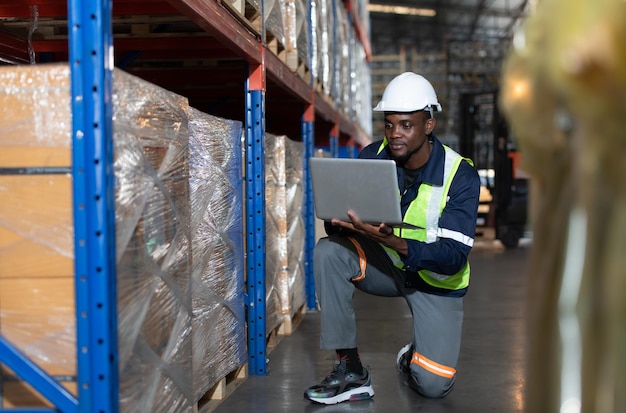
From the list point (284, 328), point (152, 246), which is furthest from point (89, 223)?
point (284, 328)

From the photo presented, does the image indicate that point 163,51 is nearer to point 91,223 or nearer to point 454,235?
point 454,235

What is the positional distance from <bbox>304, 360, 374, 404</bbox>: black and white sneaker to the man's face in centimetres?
112

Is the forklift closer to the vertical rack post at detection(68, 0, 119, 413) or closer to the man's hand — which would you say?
the man's hand

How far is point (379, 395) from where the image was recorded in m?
3.82

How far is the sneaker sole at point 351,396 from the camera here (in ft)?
12.0

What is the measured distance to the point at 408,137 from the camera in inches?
→ 154

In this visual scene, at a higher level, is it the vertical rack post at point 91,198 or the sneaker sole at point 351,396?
the vertical rack post at point 91,198

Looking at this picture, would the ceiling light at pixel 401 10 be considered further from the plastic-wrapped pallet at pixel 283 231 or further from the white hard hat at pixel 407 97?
the white hard hat at pixel 407 97

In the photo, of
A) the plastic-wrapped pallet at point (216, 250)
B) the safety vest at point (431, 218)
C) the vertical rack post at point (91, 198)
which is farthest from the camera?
the safety vest at point (431, 218)

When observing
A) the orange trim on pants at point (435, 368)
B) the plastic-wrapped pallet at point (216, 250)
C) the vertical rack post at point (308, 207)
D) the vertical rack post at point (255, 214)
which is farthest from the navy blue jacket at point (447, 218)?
the vertical rack post at point (308, 207)

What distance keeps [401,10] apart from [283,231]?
25.7 m

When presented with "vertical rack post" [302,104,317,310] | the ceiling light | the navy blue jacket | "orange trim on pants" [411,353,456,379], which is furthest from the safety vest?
the ceiling light

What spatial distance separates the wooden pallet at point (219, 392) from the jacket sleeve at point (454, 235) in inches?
43.2

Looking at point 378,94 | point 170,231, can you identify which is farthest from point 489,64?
point 170,231
